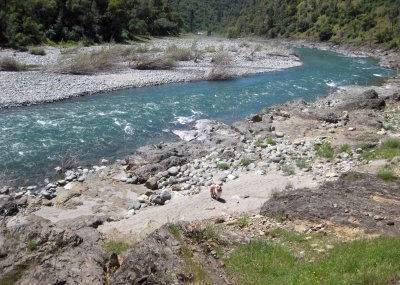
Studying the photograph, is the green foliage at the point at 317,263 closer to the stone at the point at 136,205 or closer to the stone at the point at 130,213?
the stone at the point at 130,213

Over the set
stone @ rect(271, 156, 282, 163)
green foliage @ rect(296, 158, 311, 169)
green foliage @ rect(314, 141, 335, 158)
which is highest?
green foliage @ rect(314, 141, 335, 158)

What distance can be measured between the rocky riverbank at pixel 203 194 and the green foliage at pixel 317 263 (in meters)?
0.84

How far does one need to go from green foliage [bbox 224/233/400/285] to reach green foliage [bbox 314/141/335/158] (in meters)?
9.10

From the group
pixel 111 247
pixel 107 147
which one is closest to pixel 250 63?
pixel 107 147

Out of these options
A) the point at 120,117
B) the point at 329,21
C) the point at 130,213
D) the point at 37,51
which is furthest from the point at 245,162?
the point at 329,21

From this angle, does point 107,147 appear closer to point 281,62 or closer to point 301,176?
point 301,176

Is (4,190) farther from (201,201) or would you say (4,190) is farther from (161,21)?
(161,21)

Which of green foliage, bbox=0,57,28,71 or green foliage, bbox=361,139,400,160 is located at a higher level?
green foliage, bbox=361,139,400,160

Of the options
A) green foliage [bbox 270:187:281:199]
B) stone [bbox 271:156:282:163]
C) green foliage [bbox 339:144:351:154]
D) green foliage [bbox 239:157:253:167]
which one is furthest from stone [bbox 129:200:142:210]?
green foliage [bbox 339:144:351:154]

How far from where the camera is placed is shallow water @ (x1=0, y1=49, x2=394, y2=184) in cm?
2128

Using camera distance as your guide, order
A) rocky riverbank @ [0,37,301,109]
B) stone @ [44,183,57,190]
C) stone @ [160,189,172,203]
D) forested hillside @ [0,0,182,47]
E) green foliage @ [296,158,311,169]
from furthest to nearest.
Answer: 1. forested hillside @ [0,0,182,47]
2. rocky riverbank @ [0,37,301,109]
3. green foliage @ [296,158,311,169]
4. stone @ [44,183,57,190]
5. stone @ [160,189,172,203]

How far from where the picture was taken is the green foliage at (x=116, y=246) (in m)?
11.5

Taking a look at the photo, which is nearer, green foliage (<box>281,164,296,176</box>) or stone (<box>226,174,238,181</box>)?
green foliage (<box>281,164,296,176</box>)

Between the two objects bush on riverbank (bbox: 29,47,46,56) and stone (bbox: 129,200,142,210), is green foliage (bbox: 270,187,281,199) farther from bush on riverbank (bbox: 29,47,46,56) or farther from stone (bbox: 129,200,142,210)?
bush on riverbank (bbox: 29,47,46,56)
